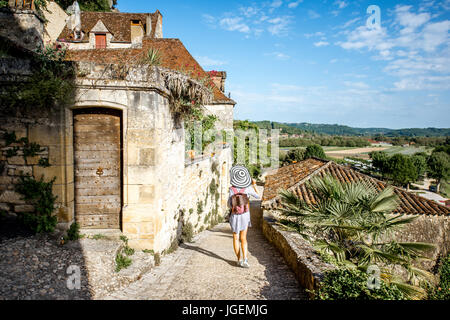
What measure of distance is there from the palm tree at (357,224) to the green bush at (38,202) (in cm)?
453

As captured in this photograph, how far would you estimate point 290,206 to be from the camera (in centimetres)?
611

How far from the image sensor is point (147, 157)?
486cm

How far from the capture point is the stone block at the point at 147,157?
4840 mm

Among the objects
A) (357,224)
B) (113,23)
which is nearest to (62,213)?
(357,224)

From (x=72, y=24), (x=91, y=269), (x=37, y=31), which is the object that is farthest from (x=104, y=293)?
(x=72, y=24)

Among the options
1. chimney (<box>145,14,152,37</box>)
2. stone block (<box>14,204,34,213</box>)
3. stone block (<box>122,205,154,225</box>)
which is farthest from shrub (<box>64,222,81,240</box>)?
chimney (<box>145,14,152,37</box>)

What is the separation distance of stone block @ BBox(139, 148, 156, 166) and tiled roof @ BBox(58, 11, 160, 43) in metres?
17.9

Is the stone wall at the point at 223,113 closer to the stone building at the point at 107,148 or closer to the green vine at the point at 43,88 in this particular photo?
the stone building at the point at 107,148

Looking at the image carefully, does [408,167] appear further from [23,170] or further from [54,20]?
[23,170]

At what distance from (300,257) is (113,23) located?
21.5 meters

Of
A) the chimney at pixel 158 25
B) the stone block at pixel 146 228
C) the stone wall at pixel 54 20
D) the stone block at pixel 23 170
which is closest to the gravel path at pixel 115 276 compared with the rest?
the stone block at pixel 146 228
